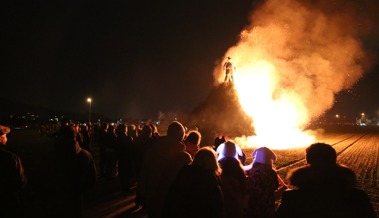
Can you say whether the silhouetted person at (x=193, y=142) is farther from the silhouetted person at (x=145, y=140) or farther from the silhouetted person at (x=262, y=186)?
the silhouetted person at (x=145, y=140)

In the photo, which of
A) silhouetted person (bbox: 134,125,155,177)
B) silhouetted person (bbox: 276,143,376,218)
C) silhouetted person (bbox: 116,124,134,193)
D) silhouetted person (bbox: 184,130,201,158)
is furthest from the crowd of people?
silhouetted person (bbox: 116,124,134,193)

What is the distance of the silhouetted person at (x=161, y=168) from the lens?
5.22 m

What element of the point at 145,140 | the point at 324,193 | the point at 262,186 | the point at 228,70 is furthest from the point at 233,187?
the point at 228,70

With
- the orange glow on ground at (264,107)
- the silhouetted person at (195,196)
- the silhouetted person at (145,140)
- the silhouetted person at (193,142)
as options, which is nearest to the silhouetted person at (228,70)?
the orange glow on ground at (264,107)

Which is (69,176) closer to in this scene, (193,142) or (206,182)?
(206,182)

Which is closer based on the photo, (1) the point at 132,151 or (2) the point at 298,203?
(2) the point at 298,203

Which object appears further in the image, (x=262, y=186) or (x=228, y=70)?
(x=228, y=70)

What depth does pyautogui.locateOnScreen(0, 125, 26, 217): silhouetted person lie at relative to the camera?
4.76 m

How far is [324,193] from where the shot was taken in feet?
10.8

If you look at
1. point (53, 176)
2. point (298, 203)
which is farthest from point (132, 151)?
point (298, 203)

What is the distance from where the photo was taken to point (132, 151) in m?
11.2

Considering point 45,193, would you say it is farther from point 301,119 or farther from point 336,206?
point 301,119

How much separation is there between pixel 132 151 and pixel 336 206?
8.62 meters

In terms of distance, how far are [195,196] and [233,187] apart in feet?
4.33
